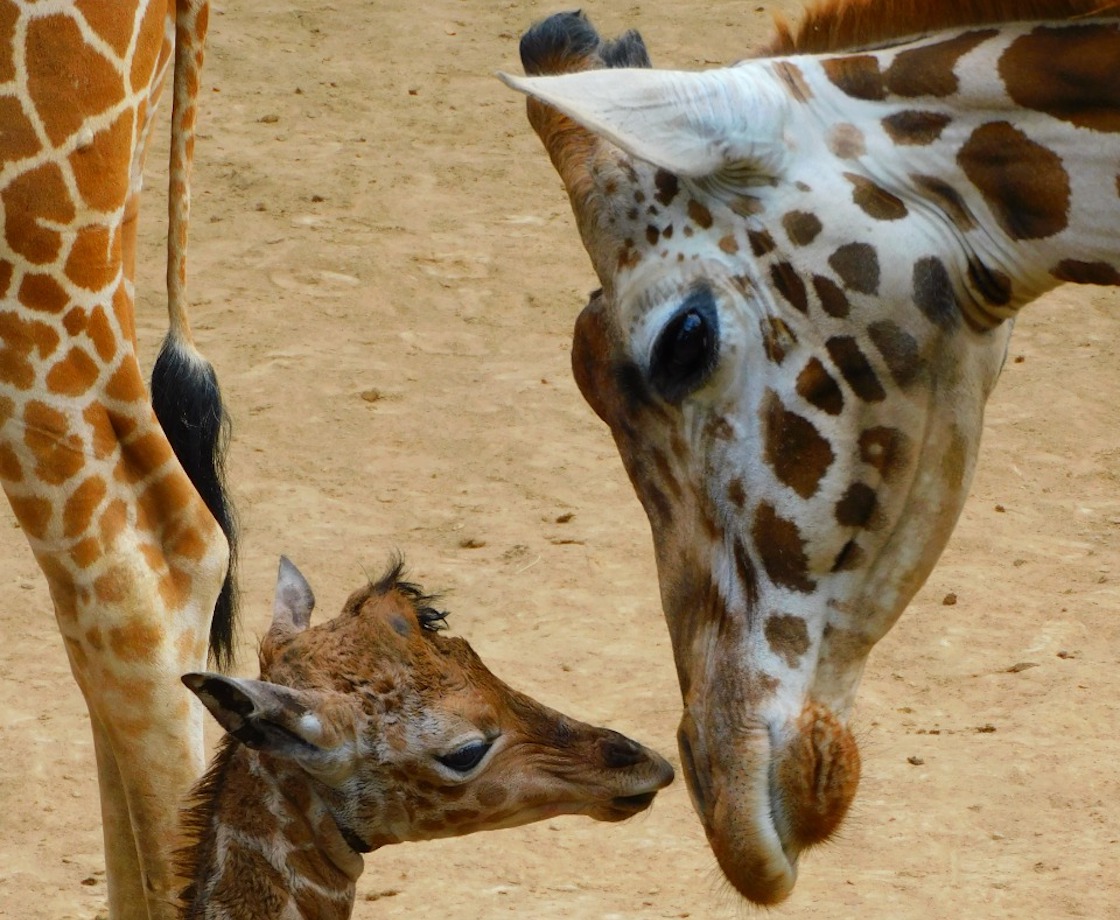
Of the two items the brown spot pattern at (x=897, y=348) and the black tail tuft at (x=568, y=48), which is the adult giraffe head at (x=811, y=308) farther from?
the black tail tuft at (x=568, y=48)

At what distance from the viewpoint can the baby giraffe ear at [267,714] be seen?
3717 mm

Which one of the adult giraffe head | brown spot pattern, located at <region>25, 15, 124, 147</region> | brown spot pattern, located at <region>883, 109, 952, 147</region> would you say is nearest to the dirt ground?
the adult giraffe head

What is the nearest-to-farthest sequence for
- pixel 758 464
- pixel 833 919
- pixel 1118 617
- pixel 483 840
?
pixel 758 464, pixel 833 919, pixel 483 840, pixel 1118 617

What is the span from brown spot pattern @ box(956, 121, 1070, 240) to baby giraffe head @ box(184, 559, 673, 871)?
1840 millimetres

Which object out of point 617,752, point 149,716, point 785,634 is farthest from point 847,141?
point 149,716

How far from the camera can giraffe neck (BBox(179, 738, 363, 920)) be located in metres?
4.11

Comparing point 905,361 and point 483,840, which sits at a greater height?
point 905,361

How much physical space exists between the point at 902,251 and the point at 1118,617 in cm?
433

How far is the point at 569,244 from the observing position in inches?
393

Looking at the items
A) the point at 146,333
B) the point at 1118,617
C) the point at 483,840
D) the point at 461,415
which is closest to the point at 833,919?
the point at 483,840

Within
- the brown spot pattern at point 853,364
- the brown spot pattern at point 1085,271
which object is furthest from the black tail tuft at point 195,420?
the brown spot pattern at point 1085,271

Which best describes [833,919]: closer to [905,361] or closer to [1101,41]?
[905,361]

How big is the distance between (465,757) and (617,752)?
38cm

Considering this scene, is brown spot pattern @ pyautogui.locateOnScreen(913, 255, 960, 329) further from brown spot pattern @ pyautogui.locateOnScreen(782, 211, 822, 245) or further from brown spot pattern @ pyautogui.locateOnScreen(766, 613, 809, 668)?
brown spot pattern @ pyautogui.locateOnScreen(766, 613, 809, 668)
